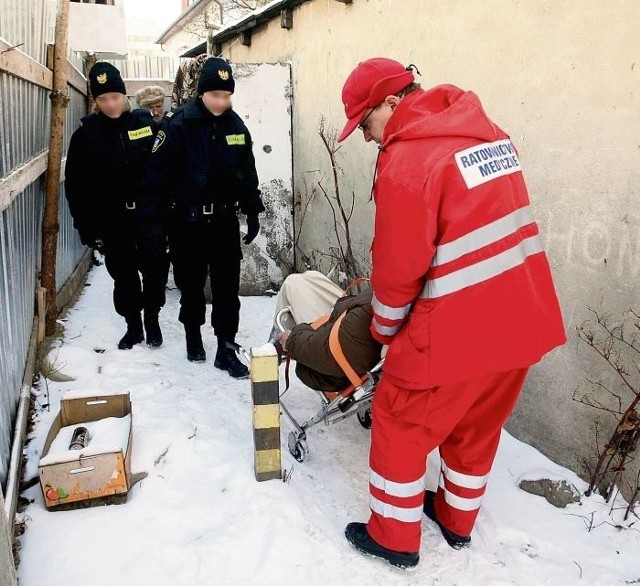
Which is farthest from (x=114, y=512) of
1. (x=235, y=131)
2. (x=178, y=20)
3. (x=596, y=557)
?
(x=178, y=20)

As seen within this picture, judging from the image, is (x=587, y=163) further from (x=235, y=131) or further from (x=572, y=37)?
(x=235, y=131)

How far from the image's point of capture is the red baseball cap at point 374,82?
2.16 meters

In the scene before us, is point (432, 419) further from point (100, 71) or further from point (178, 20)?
point (178, 20)

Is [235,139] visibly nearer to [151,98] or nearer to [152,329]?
[152,329]

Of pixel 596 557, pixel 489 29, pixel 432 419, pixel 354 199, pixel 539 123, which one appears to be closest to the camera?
pixel 432 419

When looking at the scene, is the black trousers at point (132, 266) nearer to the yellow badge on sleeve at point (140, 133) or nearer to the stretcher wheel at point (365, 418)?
the yellow badge on sleeve at point (140, 133)

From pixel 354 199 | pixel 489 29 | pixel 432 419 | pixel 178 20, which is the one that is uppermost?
pixel 178 20

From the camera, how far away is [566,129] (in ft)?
9.49

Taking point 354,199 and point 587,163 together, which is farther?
point 354,199

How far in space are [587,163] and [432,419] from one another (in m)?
1.61

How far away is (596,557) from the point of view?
2.55 m

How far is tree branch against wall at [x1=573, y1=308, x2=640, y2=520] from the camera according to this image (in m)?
2.64

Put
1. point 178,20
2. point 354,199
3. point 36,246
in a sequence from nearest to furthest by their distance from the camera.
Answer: point 36,246 → point 354,199 → point 178,20

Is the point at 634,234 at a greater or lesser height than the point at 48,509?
greater
